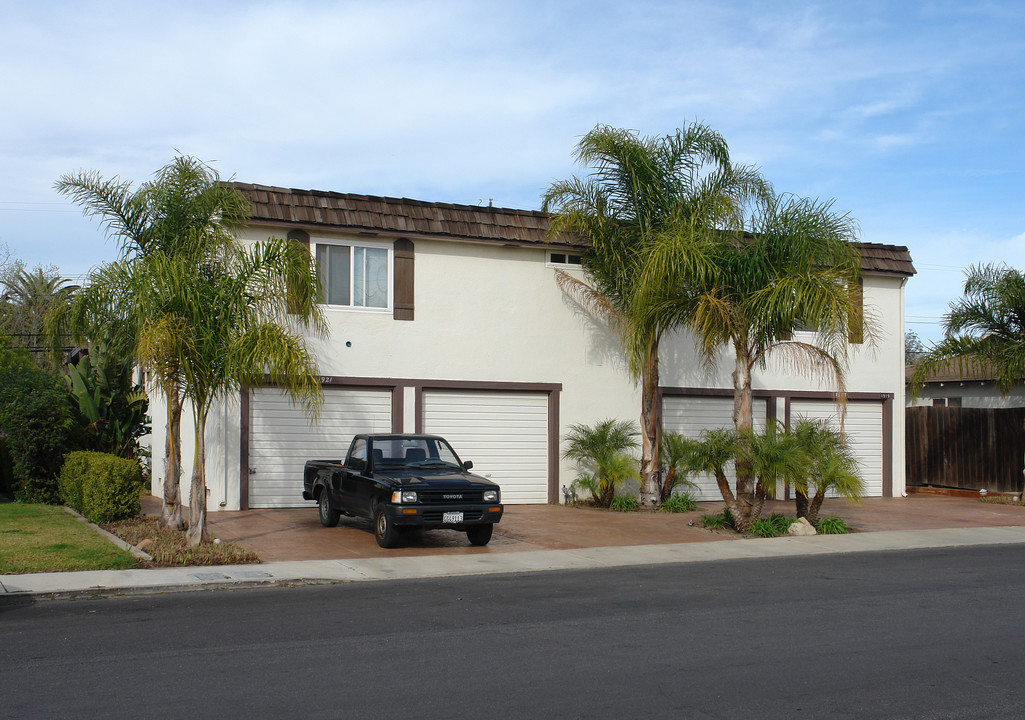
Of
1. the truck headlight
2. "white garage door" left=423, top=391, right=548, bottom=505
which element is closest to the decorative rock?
"white garage door" left=423, top=391, right=548, bottom=505

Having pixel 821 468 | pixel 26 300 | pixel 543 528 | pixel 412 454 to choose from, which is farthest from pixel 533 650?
pixel 26 300

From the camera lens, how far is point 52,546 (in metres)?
12.7

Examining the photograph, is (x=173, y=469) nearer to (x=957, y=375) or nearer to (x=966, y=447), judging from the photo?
(x=966, y=447)

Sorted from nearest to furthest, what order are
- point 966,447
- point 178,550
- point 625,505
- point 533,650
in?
1. point 533,650
2. point 178,550
3. point 625,505
4. point 966,447

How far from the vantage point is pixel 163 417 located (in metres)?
19.5

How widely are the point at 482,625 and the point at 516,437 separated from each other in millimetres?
11583

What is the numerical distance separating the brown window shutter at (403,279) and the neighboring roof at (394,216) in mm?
319

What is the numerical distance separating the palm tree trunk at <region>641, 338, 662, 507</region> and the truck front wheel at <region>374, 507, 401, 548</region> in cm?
717

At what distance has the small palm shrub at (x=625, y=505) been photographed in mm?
19028

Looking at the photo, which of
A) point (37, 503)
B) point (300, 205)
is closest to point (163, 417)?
point (37, 503)

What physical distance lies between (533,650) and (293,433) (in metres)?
11.7

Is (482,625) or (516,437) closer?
(482,625)

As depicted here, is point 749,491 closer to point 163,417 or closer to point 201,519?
point 201,519

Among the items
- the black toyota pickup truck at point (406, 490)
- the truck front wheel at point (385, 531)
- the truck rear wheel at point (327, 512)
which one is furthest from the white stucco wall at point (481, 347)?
the truck front wheel at point (385, 531)
